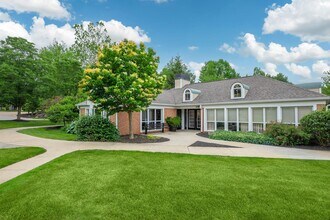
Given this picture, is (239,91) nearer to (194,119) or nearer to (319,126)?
(194,119)

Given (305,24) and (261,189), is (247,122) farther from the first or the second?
(261,189)

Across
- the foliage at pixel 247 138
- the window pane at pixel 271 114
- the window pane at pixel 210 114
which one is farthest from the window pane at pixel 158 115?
the window pane at pixel 271 114

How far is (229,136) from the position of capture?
13141 mm

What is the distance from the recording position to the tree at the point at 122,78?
1127 centimetres

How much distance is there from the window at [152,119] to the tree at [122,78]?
4909 millimetres

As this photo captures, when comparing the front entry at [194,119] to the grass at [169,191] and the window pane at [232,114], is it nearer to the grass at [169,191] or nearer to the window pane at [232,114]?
the window pane at [232,114]

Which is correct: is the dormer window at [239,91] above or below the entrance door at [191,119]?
above

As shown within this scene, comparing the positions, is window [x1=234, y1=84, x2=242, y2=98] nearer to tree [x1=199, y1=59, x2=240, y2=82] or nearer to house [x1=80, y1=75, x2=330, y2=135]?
house [x1=80, y1=75, x2=330, y2=135]

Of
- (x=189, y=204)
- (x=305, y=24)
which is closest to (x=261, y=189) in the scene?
(x=189, y=204)

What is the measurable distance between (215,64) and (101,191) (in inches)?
2001

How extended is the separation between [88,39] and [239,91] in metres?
26.5

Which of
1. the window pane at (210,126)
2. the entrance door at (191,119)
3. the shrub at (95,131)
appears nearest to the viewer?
the shrub at (95,131)

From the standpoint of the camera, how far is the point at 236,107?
16.1 m

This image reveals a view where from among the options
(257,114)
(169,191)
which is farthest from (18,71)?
(169,191)
